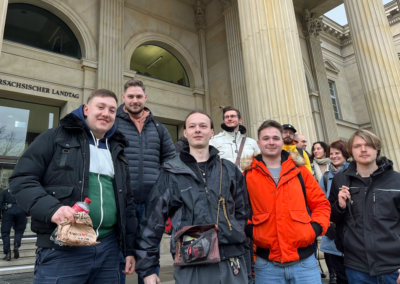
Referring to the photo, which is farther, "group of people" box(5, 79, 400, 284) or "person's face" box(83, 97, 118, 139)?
"person's face" box(83, 97, 118, 139)

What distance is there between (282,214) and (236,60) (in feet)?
36.1

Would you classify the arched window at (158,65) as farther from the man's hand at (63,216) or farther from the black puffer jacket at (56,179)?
the man's hand at (63,216)

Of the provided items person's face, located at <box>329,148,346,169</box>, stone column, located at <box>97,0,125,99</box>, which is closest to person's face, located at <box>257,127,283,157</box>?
person's face, located at <box>329,148,346,169</box>

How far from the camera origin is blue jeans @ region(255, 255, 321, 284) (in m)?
2.21

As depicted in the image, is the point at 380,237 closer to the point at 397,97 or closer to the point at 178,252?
the point at 178,252

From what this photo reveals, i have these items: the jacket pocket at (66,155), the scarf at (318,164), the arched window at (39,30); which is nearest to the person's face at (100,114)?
the jacket pocket at (66,155)

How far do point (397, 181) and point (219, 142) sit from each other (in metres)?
2.09

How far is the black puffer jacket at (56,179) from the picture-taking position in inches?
67.6

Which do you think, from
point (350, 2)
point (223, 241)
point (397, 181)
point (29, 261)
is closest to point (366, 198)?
point (397, 181)

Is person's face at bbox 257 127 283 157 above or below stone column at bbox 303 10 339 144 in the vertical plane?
below

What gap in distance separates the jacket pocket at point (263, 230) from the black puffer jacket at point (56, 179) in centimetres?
104

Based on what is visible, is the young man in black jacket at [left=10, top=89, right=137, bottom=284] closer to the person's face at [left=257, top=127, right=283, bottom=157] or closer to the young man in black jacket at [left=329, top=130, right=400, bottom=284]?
the person's face at [left=257, top=127, right=283, bottom=157]

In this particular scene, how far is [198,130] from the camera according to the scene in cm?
214

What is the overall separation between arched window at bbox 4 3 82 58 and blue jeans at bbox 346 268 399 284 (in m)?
11.0
